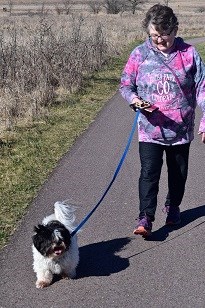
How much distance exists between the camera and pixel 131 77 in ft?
16.6

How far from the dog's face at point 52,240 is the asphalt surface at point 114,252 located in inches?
14.2

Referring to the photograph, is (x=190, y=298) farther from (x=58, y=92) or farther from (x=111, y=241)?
(x=58, y=92)

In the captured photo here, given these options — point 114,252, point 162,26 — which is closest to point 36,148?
point 114,252

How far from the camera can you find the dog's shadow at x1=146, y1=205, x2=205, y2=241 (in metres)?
5.46

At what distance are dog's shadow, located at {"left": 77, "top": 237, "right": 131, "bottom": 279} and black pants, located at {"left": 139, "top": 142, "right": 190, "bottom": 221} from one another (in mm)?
420

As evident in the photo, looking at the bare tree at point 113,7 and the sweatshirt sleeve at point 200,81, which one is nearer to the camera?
the sweatshirt sleeve at point 200,81

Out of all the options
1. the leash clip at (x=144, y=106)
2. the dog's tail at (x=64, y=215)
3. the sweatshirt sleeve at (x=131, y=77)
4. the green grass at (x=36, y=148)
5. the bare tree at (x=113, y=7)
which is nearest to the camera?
the dog's tail at (x=64, y=215)

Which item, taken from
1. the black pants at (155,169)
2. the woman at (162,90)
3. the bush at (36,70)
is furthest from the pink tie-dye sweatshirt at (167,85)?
the bush at (36,70)

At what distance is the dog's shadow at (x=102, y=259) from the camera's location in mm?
4781

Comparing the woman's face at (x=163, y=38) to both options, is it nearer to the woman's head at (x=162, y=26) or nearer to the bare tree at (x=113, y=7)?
the woman's head at (x=162, y=26)

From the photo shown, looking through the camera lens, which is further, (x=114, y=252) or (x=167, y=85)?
(x=114, y=252)

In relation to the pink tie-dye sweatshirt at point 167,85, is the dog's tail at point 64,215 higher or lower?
lower

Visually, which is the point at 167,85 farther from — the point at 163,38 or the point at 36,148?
the point at 36,148

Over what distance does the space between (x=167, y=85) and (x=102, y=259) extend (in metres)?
1.69
